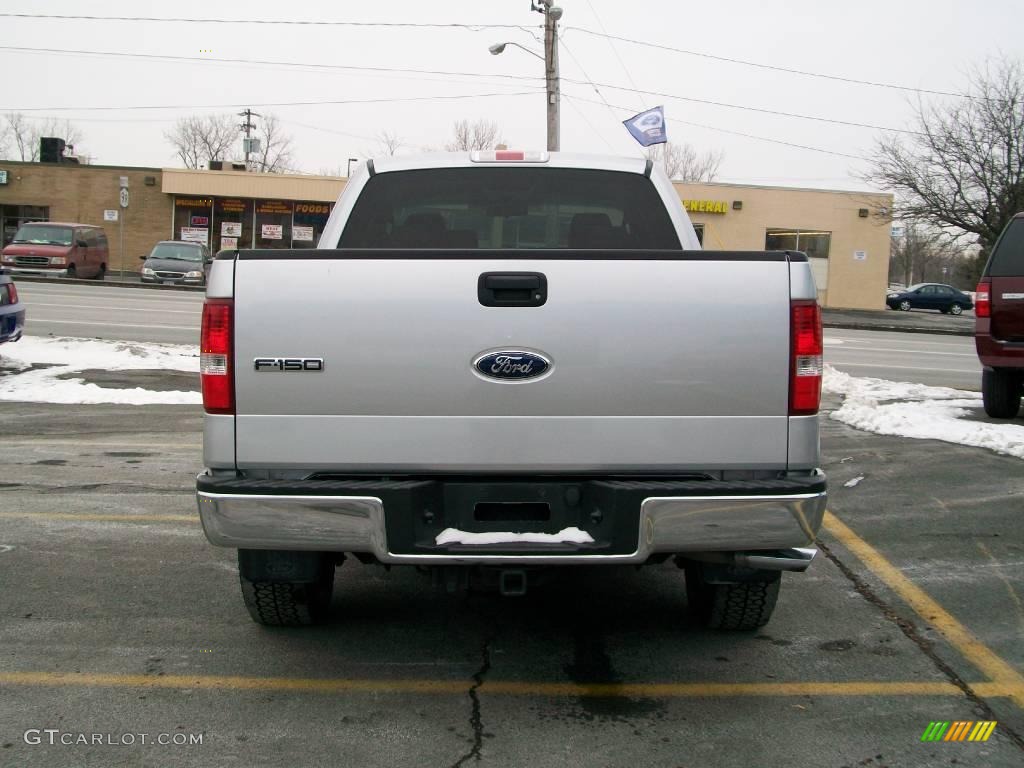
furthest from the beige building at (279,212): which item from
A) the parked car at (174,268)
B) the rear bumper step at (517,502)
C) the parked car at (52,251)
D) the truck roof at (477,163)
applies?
the rear bumper step at (517,502)

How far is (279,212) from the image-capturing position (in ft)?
135

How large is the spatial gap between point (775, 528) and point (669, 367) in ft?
2.14

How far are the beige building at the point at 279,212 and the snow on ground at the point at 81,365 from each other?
25.7m

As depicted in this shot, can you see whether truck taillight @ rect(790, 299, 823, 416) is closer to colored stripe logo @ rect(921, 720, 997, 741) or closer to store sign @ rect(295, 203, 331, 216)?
colored stripe logo @ rect(921, 720, 997, 741)

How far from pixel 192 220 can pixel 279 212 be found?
3.64 metres

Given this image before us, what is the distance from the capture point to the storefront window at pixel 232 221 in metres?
40.9

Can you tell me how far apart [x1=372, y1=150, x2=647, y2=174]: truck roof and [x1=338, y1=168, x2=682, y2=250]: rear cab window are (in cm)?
3

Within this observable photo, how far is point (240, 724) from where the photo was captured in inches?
140

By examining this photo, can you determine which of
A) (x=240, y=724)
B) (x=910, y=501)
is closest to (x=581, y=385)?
(x=240, y=724)

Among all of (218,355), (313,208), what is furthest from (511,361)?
(313,208)

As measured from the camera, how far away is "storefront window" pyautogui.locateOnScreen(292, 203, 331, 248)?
133 ft

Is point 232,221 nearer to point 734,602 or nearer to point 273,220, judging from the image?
point 273,220

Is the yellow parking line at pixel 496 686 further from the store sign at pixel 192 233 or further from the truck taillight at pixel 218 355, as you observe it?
the store sign at pixel 192 233

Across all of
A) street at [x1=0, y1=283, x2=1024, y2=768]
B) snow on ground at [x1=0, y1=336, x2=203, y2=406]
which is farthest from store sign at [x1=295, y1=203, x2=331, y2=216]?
street at [x1=0, y1=283, x2=1024, y2=768]
